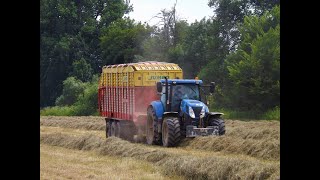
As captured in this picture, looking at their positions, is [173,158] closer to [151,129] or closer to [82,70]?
[151,129]

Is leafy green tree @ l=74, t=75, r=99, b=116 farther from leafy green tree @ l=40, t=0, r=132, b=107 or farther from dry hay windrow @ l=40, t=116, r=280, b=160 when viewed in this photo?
dry hay windrow @ l=40, t=116, r=280, b=160

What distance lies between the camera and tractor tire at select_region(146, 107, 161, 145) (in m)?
17.3

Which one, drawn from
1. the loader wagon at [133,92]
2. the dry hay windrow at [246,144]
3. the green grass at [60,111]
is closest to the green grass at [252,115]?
the loader wagon at [133,92]

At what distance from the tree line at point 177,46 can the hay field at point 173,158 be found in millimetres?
14474

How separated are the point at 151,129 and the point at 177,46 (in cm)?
2467

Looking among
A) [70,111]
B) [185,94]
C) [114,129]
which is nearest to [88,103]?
[70,111]

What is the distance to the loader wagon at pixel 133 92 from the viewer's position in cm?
1856

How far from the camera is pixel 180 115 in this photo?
17031 millimetres

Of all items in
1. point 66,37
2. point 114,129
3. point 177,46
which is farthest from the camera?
point 66,37

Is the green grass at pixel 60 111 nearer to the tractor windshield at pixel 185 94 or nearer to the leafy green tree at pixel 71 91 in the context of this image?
the leafy green tree at pixel 71 91

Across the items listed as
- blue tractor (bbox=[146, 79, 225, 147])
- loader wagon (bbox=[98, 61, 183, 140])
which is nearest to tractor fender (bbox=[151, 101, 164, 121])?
blue tractor (bbox=[146, 79, 225, 147])
